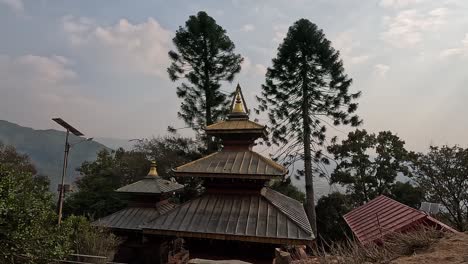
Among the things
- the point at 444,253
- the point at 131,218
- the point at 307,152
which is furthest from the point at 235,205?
the point at 307,152

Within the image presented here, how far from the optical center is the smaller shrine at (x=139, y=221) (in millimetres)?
14141

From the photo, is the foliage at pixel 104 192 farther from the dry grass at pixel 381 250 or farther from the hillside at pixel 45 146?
the hillside at pixel 45 146

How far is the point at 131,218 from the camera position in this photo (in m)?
14.6

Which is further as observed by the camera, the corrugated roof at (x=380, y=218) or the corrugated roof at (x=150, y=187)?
the corrugated roof at (x=150, y=187)

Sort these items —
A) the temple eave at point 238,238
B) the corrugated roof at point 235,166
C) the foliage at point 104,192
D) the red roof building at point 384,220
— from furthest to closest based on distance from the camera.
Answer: the foliage at point 104,192
the corrugated roof at point 235,166
the red roof building at point 384,220
the temple eave at point 238,238

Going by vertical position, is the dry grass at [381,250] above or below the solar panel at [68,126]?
below

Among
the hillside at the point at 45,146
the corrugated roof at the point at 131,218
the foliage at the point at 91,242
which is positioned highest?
the hillside at the point at 45,146

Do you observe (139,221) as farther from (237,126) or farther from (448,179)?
(448,179)

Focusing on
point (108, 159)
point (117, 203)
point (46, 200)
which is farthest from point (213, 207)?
point (108, 159)

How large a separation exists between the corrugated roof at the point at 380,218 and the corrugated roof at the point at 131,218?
365 inches

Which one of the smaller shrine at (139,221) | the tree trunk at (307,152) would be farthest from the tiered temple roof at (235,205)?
the tree trunk at (307,152)

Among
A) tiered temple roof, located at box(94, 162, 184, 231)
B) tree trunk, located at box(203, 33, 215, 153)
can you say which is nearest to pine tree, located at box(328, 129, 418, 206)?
tree trunk, located at box(203, 33, 215, 153)

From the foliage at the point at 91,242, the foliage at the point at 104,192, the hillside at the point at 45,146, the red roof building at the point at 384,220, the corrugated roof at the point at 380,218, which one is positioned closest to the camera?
the red roof building at the point at 384,220

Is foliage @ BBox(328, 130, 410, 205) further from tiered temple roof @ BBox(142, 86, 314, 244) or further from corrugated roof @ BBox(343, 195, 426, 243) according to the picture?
tiered temple roof @ BBox(142, 86, 314, 244)
